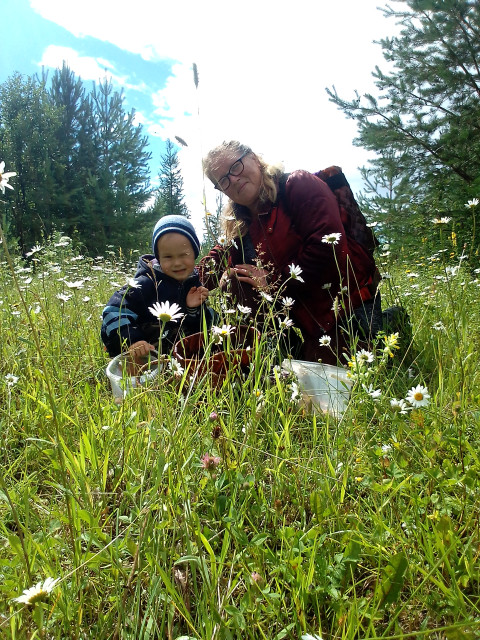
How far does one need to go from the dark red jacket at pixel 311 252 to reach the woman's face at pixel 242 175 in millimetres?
154

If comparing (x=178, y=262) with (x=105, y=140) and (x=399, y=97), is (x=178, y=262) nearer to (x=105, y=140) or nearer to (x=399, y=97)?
(x=399, y=97)

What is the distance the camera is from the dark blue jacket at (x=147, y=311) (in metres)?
1.94

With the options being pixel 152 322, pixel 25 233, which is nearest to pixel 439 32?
pixel 152 322

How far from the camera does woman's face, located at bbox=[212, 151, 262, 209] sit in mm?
2348

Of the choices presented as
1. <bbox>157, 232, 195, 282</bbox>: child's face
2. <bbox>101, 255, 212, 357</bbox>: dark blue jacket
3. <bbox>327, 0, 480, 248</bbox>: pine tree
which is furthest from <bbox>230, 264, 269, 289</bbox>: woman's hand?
<bbox>327, 0, 480, 248</bbox>: pine tree

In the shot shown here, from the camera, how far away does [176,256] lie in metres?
2.29

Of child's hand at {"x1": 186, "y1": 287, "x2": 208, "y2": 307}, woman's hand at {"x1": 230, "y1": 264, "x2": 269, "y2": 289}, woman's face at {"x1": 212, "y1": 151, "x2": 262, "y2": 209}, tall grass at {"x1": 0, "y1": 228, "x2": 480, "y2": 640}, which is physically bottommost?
tall grass at {"x1": 0, "y1": 228, "x2": 480, "y2": 640}

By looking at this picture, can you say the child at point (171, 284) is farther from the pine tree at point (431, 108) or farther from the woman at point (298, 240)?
the pine tree at point (431, 108)

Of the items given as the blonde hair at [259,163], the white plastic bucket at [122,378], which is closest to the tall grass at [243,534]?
the white plastic bucket at [122,378]

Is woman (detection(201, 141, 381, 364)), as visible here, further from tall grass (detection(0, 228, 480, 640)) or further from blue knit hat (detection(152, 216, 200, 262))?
tall grass (detection(0, 228, 480, 640))

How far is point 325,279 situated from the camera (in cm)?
224

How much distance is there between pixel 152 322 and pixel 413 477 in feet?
5.35

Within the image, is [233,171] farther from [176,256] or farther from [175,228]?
[176,256]

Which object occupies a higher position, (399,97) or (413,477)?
(399,97)
